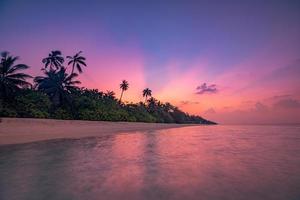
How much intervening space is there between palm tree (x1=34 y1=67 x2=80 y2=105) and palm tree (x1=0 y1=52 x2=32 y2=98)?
6.55 metres

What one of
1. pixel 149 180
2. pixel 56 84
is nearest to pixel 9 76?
pixel 56 84

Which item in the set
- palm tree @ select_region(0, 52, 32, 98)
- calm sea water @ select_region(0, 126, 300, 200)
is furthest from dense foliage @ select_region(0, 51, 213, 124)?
calm sea water @ select_region(0, 126, 300, 200)

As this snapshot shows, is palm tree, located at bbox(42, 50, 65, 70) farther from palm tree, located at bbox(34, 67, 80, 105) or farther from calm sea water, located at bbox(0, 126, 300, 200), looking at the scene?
calm sea water, located at bbox(0, 126, 300, 200)

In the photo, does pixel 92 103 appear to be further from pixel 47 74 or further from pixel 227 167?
pixel 227 167

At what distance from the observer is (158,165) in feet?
32.7

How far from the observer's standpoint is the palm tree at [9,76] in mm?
28250

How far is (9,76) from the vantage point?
2888 centimetres

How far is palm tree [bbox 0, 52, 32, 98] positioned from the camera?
92.7 feet

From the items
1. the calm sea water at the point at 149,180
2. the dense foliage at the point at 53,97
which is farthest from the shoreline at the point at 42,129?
the calm sea water at the point at 149,180

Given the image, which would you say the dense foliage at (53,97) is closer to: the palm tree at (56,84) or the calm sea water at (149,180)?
the palm tree at (56,84)

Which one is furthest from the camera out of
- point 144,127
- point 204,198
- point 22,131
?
point 144,127

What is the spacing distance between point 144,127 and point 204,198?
45.9 metres

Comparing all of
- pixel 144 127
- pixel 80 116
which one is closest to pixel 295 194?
pixel 80 116

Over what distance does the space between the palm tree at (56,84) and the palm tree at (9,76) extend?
655 cm
